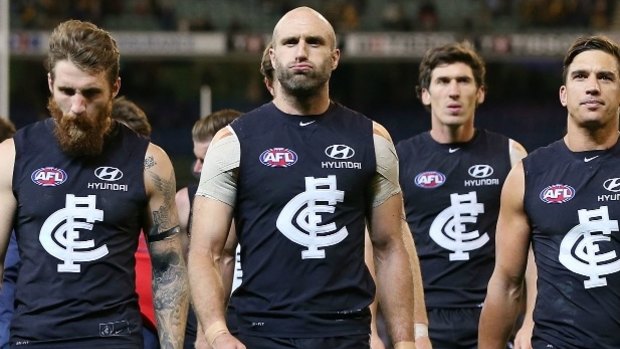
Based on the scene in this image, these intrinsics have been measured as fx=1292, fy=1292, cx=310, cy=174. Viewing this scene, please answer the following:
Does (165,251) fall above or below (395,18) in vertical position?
above

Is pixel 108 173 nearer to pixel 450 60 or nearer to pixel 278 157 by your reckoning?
pixel 278 157

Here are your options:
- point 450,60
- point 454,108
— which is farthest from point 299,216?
point 450,60

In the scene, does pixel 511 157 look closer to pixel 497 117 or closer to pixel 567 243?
pixel 567 243

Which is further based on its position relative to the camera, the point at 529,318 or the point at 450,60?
the point at 450,60

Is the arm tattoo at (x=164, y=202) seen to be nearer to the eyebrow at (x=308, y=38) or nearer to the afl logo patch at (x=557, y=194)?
the eyebrow at (x=308, y=38)

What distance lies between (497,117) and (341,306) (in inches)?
844

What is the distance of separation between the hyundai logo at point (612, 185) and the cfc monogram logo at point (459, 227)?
190cm

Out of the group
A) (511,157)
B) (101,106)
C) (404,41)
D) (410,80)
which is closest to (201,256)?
(101,106)

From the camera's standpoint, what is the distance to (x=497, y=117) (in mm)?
26016

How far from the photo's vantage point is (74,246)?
4949 mm

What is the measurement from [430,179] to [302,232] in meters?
2.63

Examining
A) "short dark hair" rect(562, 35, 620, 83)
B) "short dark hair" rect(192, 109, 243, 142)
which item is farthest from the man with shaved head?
"short dark hair" rect(192, 109, 243, 142)

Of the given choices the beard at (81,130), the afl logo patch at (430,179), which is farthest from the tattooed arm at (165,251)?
the afl logo patch at (430,179)

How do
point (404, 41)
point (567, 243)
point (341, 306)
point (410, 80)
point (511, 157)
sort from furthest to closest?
1. point (410, 80)
2. point (404, 41)
3. point (511, 157)
4. point (567, 243)
5. point (341, 306)
